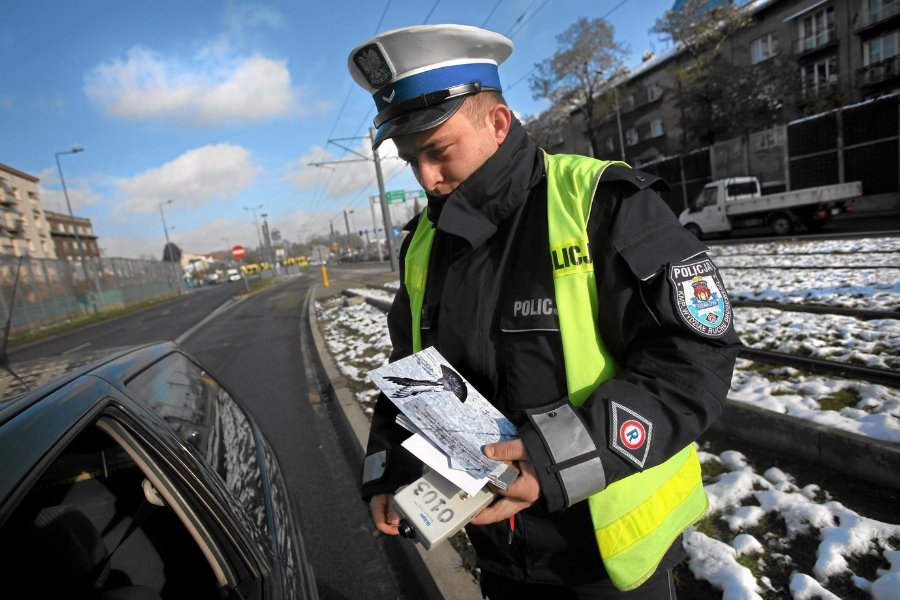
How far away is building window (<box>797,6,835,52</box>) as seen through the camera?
84.3 ft

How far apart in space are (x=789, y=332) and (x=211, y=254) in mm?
135910

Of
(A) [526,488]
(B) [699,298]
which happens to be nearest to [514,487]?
(A) [526,488]

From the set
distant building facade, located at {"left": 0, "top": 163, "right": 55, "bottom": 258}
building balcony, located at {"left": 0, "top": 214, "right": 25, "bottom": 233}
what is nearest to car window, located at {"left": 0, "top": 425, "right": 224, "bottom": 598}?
distant building facade, located at {"left": 0, "top": 163, "right": 55, "bottom": 258}

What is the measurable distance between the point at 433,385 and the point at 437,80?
835 millimetres

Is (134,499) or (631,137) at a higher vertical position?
(631,137)

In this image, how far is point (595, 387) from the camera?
1.13 metres

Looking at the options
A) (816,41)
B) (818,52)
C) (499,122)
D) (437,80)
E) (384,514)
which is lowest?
(384,514)

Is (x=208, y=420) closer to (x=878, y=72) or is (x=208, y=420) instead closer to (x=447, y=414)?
(x=447, y=414)

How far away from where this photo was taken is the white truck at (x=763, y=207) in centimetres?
1444

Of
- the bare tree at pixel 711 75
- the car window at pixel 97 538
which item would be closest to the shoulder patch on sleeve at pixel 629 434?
the car window at pixel 97 538

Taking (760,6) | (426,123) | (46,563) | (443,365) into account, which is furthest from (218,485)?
(760,6)

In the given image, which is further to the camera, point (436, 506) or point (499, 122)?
point (499, 122)

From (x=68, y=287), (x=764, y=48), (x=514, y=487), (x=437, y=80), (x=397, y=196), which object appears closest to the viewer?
(x=514, y=487)

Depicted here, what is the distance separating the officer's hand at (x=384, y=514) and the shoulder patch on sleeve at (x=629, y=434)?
0.70m
